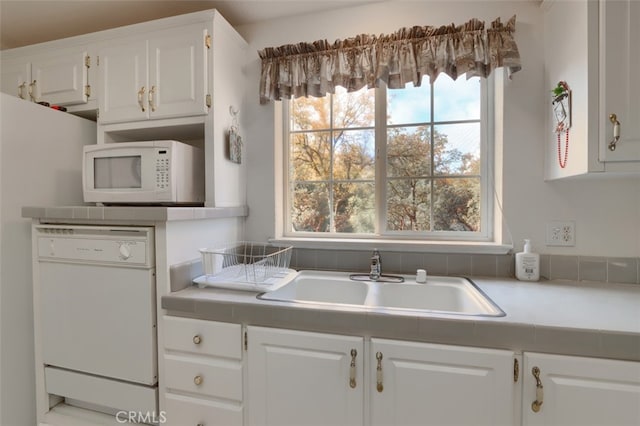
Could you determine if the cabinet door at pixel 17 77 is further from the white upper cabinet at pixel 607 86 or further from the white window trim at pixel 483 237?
the white upper cabinet at pixel 607 86

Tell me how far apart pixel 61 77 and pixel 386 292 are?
2233mm

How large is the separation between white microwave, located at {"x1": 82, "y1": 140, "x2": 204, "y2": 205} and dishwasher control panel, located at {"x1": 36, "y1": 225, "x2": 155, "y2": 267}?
0.65 ft

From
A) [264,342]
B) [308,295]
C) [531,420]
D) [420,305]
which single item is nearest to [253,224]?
[308,295]

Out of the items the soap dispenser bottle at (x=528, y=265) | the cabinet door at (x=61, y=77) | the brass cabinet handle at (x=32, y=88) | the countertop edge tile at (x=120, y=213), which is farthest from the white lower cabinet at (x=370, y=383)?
the brass cabinet handle at (x=32, y=88)

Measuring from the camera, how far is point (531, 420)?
0.90 m

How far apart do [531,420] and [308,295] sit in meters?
1.00

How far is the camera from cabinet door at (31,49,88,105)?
5.39 feet

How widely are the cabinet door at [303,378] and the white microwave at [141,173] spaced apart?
0.78 meters

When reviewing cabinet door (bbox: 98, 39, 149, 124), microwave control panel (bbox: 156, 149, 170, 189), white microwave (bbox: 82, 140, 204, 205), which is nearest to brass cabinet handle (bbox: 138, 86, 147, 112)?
cabinet door (bbox: 98, 39, 149, 124)

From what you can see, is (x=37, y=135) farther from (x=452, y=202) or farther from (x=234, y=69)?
(x=452, y=202)

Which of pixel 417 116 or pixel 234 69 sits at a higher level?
pixel 234 69

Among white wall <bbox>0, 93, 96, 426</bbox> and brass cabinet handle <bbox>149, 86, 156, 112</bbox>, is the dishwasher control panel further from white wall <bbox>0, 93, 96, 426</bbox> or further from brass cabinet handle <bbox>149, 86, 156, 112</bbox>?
brass cabinet handle <bbox>149, 86, 156, 112</bbox>

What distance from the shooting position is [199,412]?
1.16 meters

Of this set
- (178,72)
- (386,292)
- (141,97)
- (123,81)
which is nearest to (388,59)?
(178,72)
